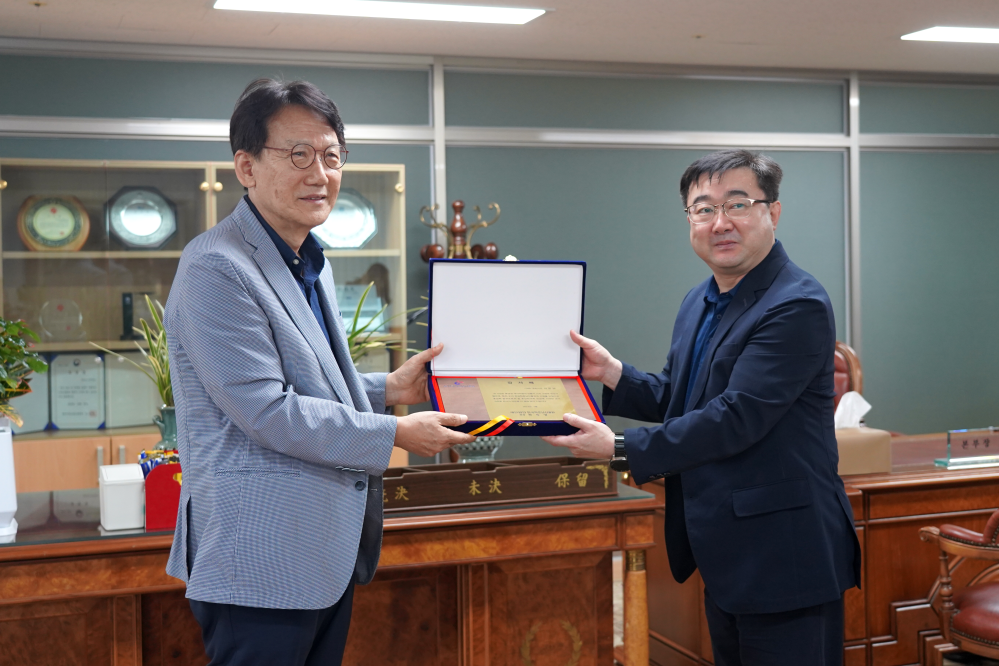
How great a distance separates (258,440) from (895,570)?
236 centimetres

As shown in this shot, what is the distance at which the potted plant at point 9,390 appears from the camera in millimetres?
2141

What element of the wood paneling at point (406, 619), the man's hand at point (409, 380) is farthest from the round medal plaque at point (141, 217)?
the man's hand at point (409, 380)

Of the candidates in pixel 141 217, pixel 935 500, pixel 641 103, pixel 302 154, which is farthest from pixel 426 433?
pixel 641 103

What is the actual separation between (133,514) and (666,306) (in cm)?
376

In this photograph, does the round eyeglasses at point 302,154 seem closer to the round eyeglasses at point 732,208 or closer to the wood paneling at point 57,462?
the round eyeglasses at point 732,208

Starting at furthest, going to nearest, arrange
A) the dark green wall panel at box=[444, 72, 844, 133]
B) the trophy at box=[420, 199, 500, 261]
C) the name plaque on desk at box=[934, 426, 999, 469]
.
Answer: the dark green wall panel at box=[444, 72, 844, 133]
the trophy at box=[420, 199, 500, 261]
the name plaque on desk at box=[934, 426, 999, 469]

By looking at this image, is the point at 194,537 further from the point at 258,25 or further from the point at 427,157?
the point at 427,157

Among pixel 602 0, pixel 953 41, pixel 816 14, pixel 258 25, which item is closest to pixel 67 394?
pixel 258 25

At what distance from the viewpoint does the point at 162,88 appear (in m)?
4.57

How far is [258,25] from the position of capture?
4.20m

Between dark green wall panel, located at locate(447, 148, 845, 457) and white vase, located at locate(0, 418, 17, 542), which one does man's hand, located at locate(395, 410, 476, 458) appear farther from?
dark green wall panel, located at locate(447, 148, 845, 457)

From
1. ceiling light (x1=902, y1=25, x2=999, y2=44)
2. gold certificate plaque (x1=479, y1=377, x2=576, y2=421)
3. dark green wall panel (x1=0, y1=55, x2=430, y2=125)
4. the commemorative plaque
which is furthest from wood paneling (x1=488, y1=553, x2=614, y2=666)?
ceiling light (x1=902, y1=25, x2=999, y2=44)

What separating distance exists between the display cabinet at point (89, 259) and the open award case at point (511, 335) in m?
Result: 2.12

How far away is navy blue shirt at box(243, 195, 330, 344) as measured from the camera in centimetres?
168
